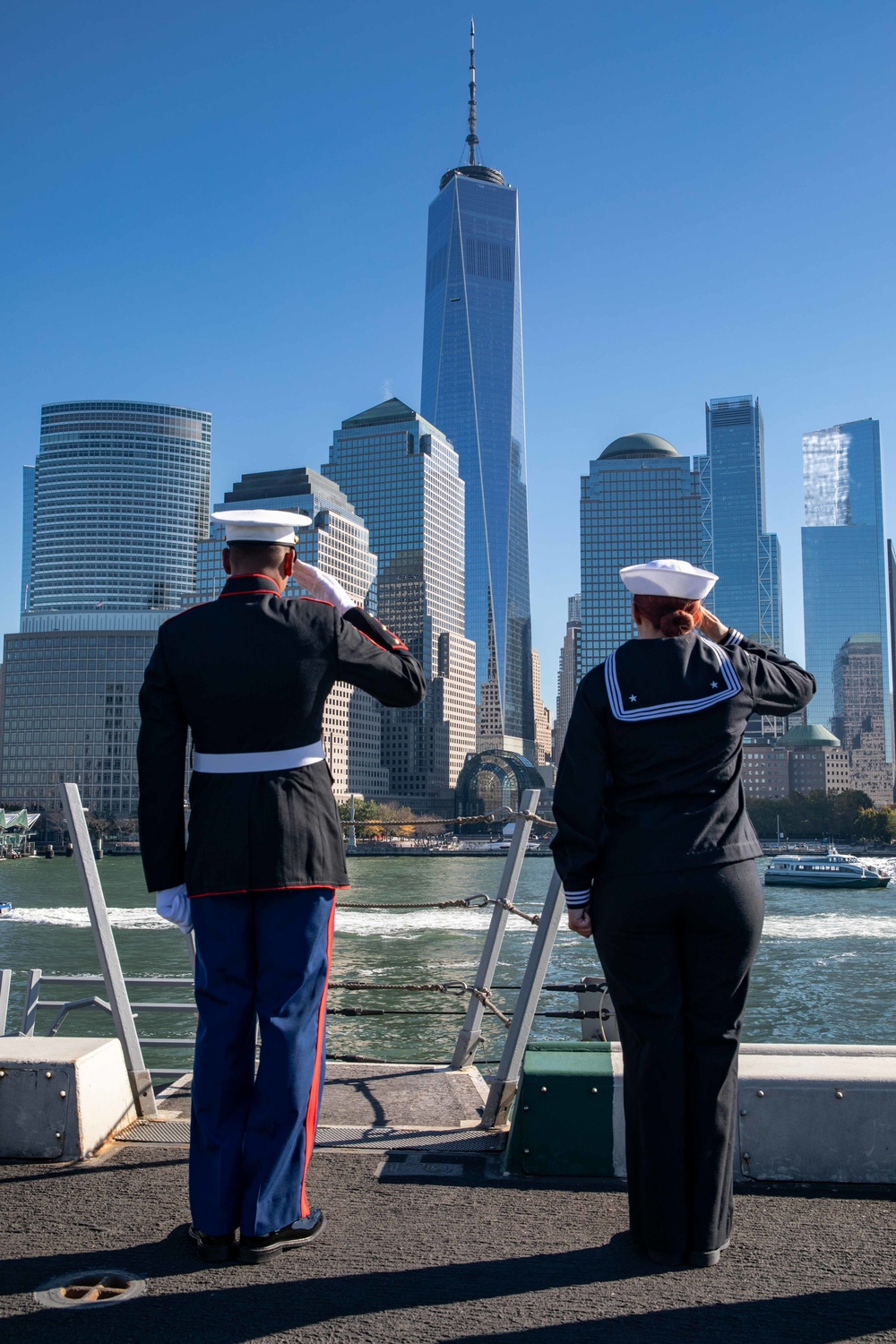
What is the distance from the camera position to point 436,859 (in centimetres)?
9675

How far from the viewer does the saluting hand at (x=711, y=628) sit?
3113 millimetres

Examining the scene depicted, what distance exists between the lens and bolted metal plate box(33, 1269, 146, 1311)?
241 centimetres

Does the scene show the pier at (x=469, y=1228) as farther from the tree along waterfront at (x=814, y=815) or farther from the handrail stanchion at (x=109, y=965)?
the tree along waterfront at (x=814, y=815)

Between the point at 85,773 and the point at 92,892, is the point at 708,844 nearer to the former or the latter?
the point at 92,892

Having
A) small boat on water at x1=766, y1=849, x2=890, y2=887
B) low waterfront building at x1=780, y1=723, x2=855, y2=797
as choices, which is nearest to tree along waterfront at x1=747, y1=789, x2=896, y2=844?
low waterfront building at x1=780, y1=723, x2=855, y2=797

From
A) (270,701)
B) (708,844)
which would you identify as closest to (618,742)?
(708,844)

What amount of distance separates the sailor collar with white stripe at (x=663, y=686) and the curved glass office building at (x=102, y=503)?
175 metres

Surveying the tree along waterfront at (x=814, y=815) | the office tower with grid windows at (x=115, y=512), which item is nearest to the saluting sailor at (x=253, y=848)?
the tree along waterfront at (x=814, y=815)

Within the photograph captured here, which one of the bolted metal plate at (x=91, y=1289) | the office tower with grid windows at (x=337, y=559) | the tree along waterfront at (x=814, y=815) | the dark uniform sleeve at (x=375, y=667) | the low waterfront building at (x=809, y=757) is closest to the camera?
the bolted metal plate at (x=91, y=1289)

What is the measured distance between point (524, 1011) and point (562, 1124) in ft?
1.92

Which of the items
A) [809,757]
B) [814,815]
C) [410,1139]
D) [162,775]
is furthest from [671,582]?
[809,757]

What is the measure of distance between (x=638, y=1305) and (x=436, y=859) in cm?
9564

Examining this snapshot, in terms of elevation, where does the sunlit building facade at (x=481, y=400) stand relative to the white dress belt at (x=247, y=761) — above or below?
above

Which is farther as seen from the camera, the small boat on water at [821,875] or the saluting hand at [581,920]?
the small boat on water at [821,875]
